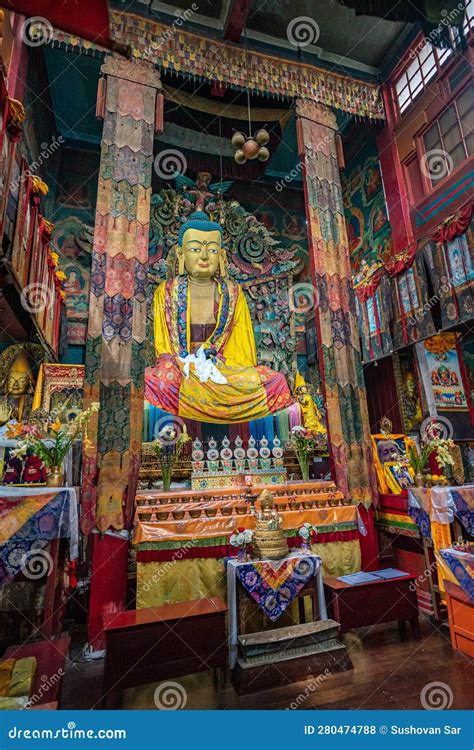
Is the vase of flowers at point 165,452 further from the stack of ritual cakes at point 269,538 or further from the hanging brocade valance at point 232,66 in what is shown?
the hanging brocade valance at point 232,66

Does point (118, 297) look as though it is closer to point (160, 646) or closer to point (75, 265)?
point (160, 646)

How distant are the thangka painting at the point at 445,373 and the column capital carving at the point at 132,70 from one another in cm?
541

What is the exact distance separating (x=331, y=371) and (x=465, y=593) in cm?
254

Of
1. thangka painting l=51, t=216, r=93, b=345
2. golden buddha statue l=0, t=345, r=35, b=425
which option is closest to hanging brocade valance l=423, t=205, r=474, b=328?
thangka painting l=51, t=216, r=93, b=345

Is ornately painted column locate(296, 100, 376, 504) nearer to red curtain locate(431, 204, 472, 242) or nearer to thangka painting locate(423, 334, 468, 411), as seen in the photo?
red curtain locate(431, 204, 472, 242)

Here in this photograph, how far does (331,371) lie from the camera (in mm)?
4609

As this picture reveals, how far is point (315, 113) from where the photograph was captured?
554 cm

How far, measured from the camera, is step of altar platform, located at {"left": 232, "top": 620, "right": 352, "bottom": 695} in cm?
234

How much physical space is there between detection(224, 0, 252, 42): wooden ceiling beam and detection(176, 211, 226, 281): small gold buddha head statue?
244 centimetres

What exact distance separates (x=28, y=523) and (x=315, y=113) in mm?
6138

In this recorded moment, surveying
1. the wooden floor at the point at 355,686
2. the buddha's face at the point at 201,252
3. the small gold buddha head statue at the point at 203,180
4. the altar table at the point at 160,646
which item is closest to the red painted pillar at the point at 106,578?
the wooden floor at the point at 355,686

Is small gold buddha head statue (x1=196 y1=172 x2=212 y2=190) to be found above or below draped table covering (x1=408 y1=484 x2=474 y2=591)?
above

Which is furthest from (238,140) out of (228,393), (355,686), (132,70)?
(355,686)

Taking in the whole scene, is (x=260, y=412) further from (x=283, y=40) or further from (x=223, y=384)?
(x=283, y=40)
